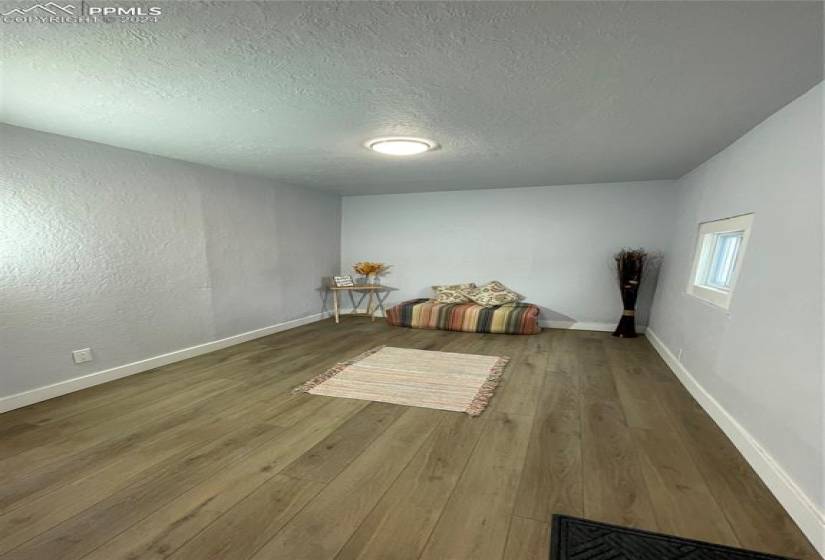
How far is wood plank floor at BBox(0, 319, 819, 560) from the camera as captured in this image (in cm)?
146

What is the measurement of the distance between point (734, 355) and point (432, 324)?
335cm

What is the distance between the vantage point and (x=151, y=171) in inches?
133

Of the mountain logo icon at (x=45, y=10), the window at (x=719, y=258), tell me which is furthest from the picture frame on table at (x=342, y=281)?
the mountain logo icon at (x=45, y=10)

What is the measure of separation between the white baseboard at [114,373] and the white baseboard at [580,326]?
373 centimetres

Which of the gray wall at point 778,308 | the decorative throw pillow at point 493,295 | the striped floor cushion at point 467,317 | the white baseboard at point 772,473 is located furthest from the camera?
the decorative throw pillow at point 493,295

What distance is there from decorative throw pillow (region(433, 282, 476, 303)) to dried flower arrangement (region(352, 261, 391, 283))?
0.99 meters

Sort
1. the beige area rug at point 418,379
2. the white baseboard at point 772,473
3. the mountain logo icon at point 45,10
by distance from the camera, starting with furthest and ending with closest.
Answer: the beige area rug at point 418,379, the white baseboard at point 772,473, the mountain logo icon at point 45,10

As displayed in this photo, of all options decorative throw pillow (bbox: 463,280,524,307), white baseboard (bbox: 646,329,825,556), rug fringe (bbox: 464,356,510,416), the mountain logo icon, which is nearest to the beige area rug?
rug fringe (bbox: 464,356,510,416)

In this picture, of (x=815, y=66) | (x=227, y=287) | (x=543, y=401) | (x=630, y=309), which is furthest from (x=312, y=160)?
(x=630, y=309)

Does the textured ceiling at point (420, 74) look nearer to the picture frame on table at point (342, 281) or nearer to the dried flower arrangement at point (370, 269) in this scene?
the picture frame on table at point (342, 281)

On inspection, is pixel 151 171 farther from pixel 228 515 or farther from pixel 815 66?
pixel 815 66

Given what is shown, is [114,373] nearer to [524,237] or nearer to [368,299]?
[368,299]

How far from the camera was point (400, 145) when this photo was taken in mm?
2926

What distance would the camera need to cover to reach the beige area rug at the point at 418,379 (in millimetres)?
2775
